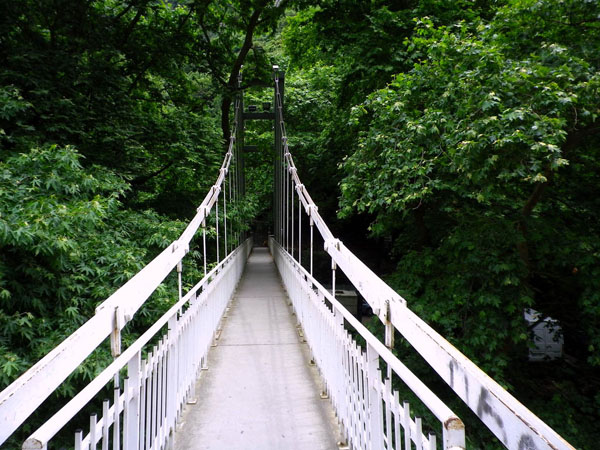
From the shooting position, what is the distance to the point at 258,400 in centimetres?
310

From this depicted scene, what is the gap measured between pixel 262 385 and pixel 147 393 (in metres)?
1.59

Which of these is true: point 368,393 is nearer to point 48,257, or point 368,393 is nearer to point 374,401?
point 374,401

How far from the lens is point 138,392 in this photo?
5.93ft

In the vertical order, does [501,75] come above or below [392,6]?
below

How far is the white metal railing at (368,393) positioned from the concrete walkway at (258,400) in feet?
0.65

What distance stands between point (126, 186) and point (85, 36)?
3.45m

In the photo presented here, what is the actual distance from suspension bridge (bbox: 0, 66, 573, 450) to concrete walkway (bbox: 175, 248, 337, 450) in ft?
0.04

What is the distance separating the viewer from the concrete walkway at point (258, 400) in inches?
98.7

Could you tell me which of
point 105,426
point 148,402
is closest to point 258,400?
point 148,402

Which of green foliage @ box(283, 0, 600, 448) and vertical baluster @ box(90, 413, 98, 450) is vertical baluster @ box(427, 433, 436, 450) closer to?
vertical baluster @ box(90, 413, 98, 450)

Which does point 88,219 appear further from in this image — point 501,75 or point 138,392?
point 501,75

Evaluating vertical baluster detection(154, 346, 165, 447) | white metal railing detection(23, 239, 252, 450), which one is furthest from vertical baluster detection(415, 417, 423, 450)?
vertical baluster detection(154, 346, 165, 447)

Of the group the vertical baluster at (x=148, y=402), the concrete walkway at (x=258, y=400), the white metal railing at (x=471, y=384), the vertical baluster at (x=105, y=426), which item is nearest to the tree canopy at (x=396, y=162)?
the concrete walkway at (x=258, y=400)

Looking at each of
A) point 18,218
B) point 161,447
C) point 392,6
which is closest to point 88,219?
point 18,218
